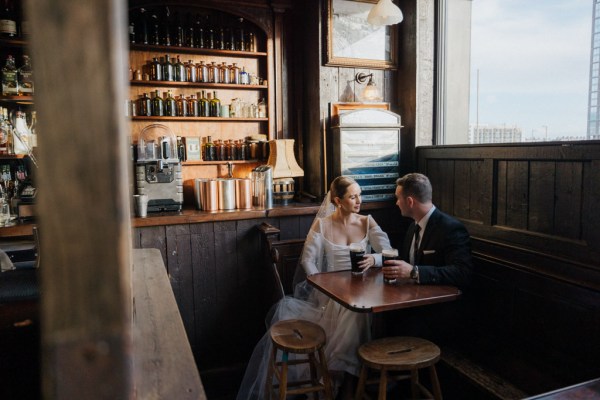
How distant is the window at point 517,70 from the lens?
281 cm

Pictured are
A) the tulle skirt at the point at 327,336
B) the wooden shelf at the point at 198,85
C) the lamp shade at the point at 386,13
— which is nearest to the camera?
the tulle skirt at the point at 327,336

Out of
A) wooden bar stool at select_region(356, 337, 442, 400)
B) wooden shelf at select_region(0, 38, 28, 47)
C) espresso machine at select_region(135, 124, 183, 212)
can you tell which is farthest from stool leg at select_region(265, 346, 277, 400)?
wooden shelf at select_region(0, 38, 28, 47)

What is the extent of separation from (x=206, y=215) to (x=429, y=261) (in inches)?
67.9

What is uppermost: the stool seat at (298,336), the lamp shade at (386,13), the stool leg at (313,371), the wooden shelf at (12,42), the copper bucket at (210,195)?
the lamp shade at (386,13)

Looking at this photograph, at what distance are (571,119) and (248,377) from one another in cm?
272

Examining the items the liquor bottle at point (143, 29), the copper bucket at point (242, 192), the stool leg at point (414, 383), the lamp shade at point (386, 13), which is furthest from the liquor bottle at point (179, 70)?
the stool leg at point (414, 383)

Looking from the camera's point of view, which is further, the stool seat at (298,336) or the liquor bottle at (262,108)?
the liquor bottle at (262,108)

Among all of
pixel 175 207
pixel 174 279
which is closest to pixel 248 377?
pixel 174 279

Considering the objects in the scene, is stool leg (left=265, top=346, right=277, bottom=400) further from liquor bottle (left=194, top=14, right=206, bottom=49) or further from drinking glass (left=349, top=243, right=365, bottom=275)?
liquor bottle (left=194, top=14, right=206, bottom=49)

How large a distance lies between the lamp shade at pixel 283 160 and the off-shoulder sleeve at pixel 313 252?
92 cm

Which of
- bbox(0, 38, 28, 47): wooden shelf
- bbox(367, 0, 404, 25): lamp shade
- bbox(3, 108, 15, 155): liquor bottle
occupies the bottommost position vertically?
bbox(3, 108, 15, 155): liquor bottle

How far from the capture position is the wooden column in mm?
542

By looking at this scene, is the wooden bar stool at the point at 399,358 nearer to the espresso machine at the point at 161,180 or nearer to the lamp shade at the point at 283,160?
the lamp shade at the point at 283,160

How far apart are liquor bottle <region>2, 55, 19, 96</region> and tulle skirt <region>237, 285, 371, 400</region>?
104 inches
